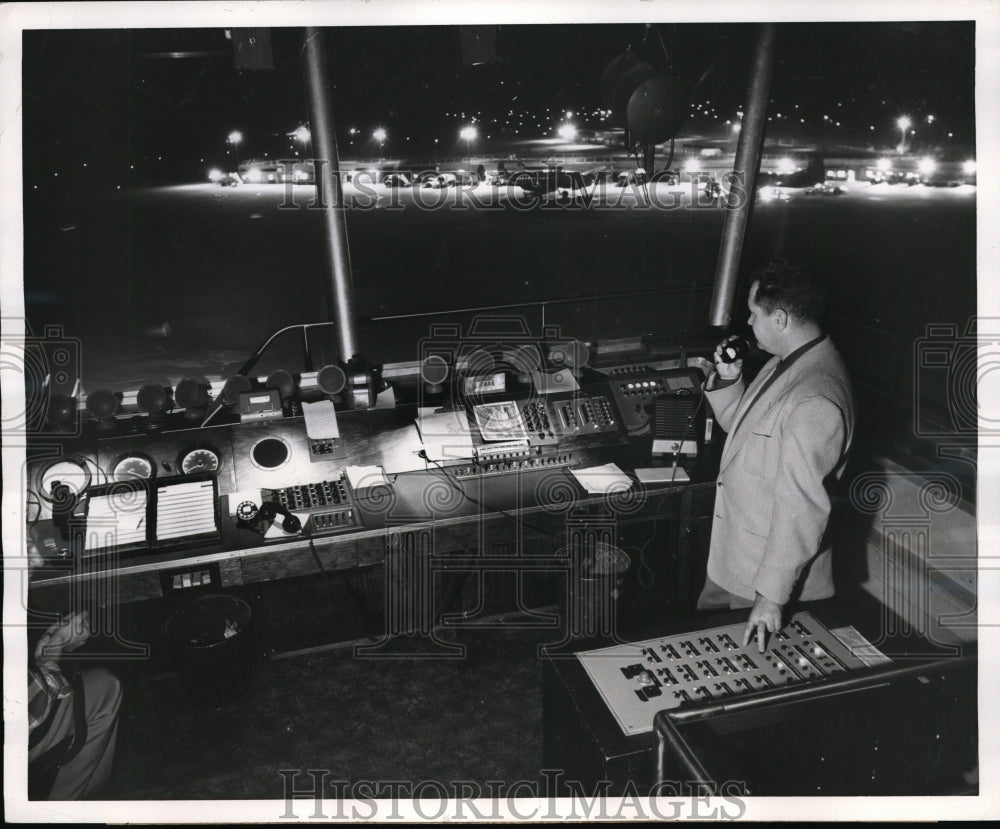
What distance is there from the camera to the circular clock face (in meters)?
2.80

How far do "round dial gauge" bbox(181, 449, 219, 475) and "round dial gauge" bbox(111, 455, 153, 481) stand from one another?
13 cm

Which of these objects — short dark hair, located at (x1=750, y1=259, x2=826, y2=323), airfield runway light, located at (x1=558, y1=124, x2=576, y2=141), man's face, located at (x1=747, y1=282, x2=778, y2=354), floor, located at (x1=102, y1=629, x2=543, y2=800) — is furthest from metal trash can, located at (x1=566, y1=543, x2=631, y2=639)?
airfield runway light, located at (x1=558, y1=124, x2=576, y2=141)

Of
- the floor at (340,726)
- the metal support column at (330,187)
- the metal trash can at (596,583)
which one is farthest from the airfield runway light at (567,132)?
the floor at (340,726)

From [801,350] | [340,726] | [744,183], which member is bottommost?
[340,726]

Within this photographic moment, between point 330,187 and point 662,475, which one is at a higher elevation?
point 330,187

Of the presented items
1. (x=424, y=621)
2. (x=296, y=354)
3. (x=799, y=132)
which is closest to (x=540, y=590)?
(x=424, y=621)

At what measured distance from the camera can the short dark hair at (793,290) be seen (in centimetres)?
231

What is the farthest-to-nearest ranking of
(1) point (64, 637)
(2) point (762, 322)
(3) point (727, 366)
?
(3) point (727, 366)
(1) point (64, 637)
(2) point (762, 322)

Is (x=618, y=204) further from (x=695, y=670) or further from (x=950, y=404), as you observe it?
(x=695, y=670)

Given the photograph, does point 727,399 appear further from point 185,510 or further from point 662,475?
point 185,510

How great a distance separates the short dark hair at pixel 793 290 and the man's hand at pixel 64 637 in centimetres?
260

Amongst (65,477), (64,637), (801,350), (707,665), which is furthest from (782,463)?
(65,477)

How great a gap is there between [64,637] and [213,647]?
1.64ft

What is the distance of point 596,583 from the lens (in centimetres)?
303
